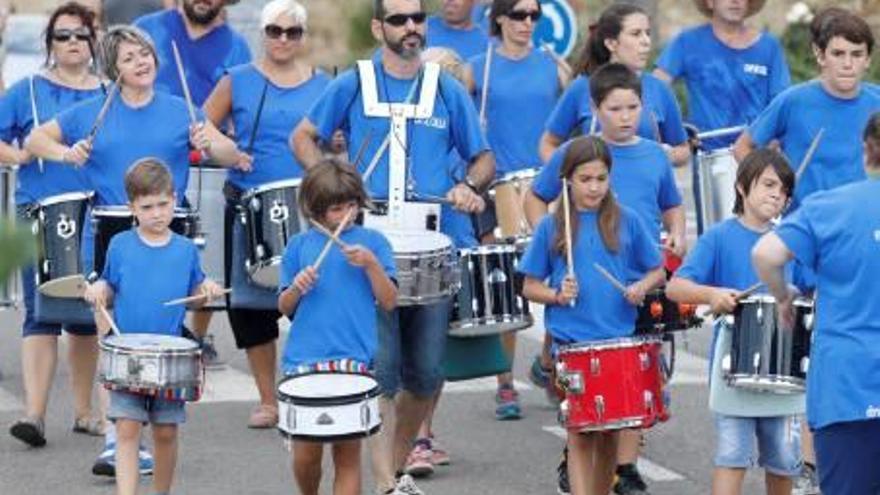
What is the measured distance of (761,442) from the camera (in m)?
7.95

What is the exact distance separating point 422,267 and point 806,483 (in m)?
1.85

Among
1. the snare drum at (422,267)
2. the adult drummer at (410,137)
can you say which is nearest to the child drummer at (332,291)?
the snare drum at (422,267)

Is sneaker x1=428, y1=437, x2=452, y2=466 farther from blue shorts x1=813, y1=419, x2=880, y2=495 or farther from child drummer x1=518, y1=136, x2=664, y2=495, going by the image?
blue shorts x1=813, y1=419, x2=880, y2=495

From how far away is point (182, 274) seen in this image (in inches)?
332

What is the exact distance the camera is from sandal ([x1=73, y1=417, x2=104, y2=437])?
10.5 meters

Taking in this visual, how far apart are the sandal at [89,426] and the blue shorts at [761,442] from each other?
11.5ft

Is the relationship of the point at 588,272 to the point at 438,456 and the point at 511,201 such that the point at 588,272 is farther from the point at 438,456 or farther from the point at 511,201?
the point at 511,201

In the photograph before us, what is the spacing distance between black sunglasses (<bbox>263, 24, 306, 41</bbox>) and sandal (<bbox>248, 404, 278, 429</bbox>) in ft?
5.48

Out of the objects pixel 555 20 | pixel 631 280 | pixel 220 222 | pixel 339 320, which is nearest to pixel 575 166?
pixel 631 280

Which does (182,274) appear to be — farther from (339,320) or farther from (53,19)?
(53,19)

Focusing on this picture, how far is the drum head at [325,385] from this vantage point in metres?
7.45

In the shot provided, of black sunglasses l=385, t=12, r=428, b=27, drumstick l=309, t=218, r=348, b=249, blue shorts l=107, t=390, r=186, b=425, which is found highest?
black sunglasses l=385, t=12, r=428, b=27

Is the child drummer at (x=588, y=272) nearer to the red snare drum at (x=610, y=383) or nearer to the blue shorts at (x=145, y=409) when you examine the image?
the red snare drum at (x=610, y=383)

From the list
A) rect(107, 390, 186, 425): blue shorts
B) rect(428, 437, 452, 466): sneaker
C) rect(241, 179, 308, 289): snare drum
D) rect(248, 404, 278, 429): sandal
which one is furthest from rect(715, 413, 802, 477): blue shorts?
rect(248, 404, 278, 429): sandal
